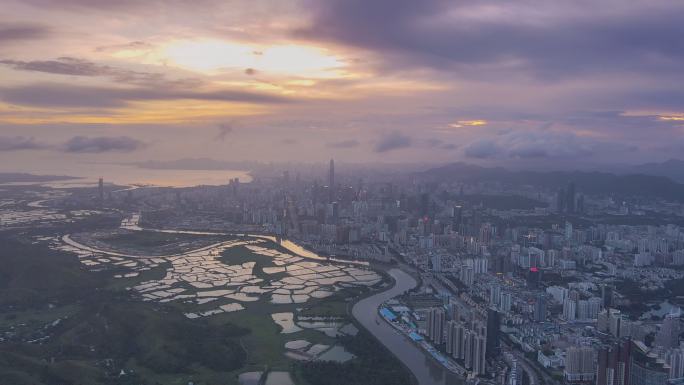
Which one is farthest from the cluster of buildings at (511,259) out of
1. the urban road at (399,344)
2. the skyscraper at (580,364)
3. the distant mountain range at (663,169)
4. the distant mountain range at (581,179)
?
the distant mountain range at (663,169)

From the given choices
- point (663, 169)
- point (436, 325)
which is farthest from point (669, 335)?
point (663, 169)

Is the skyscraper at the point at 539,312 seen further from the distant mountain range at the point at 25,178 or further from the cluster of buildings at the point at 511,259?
the distant mountain range at the point at 25,178

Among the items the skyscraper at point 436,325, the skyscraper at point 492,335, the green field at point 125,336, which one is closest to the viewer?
the green field at point 125,336

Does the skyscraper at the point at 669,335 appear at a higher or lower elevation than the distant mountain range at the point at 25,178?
lower

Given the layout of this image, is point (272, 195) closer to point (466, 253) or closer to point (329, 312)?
point (466, 253)

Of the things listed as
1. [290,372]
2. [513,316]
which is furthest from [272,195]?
[290,372]
